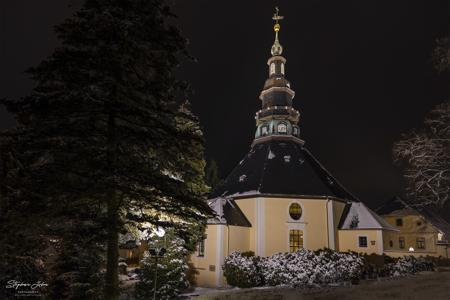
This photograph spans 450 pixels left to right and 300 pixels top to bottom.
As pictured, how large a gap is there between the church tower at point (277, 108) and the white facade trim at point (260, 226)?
8247mm

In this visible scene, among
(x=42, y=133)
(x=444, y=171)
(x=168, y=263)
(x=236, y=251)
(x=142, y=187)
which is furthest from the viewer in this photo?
(x=236, y=251)

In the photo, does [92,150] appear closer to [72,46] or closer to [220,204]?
[72,46]

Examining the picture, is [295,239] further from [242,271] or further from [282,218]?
[242,271]

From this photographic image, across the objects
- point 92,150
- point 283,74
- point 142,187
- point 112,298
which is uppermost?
point 283,74

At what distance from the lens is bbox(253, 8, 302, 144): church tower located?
107ft

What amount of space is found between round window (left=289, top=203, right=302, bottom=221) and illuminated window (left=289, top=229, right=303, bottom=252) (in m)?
0.93

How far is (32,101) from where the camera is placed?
8.52m

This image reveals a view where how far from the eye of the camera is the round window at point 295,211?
25.9m

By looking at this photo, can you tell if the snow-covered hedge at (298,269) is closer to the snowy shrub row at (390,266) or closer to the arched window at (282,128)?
the snowy shrub row at (390,266)

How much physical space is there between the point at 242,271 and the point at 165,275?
16.2 ft

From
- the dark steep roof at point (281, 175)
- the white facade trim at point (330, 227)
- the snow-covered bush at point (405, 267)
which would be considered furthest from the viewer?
the dark steep roof at point (281, 175)

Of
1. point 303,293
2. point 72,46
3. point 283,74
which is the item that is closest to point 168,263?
point 303,293

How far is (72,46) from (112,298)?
585 cm

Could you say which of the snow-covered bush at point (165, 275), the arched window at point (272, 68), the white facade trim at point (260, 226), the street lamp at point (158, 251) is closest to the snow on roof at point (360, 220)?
the white facade trim at point (260, 226)
